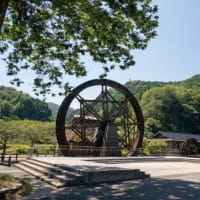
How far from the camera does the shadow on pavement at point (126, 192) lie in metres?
8.38

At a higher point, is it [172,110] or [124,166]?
[172,110]

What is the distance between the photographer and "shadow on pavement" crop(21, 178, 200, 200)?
27.5 ft

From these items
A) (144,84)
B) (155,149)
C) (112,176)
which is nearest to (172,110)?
(155,149)

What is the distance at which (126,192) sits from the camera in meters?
9.16

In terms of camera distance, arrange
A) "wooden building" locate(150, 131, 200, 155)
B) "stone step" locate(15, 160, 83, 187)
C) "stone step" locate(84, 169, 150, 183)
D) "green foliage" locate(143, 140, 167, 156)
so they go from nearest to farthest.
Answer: "stone step" locate(15, 160, 83, 187), "stone step" locate(84, 169, 150, 183), "green foliage" locate(143, 140, 167, 156), "wooden building" locate(150, 131, 200, 155)

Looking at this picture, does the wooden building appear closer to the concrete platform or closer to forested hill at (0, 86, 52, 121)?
the concrete platform

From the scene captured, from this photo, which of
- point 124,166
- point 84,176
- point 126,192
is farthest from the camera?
point 124,166

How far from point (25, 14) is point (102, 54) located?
3489 millimetres

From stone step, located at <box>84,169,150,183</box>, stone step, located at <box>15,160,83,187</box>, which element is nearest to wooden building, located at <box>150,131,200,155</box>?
stone step, located at <box>84,169,150,183</box>

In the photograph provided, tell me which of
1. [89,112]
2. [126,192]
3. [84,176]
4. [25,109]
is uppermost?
[25,109]

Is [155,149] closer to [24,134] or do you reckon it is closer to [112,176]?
[24,134]

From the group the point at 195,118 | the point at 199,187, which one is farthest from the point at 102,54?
the point at 195,118

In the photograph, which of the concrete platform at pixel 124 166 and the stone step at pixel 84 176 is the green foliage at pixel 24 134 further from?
the stone step at pixel 84 176

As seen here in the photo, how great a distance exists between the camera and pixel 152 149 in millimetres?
33094
